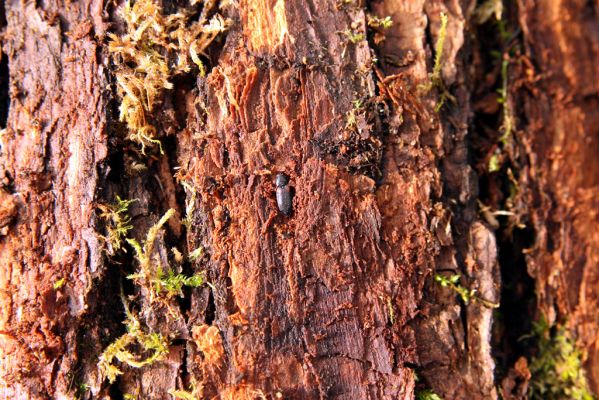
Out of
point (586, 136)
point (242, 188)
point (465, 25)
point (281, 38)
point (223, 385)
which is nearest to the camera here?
point (223, 385)

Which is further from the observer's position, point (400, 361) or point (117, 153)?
point (117, 153)

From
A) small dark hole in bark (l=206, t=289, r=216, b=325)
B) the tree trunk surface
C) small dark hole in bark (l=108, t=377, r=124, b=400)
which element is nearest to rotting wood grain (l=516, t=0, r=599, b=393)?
the tree trunk surface

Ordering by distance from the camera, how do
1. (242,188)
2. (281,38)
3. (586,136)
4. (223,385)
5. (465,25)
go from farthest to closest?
(586,136) → (465,25) → (281,38) → (242,188) → (223,385)

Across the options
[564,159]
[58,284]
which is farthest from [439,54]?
[58,284]

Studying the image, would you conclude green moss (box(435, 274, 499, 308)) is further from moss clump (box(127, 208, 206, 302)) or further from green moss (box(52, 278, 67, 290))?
green moss (box(52, 278, 67, 290))

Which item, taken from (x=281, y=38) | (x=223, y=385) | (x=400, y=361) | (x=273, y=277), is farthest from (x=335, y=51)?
(x=223, y=385)

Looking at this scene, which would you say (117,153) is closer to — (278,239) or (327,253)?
(278,239)

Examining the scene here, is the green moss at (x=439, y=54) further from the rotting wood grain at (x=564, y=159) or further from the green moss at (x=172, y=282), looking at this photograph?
the green moss at (x=172, y=282)
